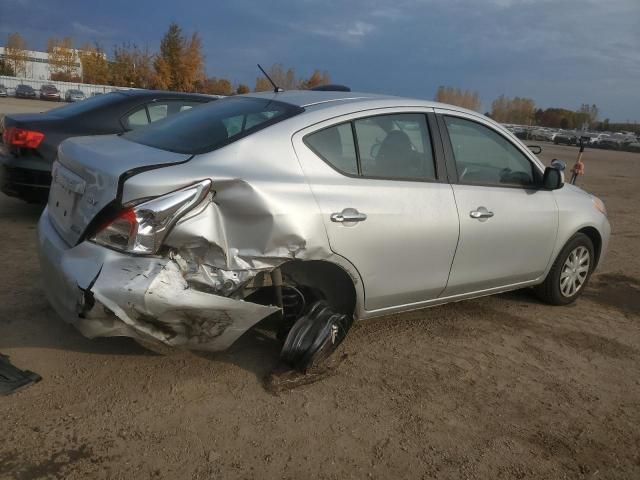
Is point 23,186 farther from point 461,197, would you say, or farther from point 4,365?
point 461,197

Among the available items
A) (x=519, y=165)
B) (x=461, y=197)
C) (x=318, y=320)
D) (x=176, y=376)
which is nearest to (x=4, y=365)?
(x=176, y=376)

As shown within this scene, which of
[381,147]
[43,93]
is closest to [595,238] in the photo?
[381,147]

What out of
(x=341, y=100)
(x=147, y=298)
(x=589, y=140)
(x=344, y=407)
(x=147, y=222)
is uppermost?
(x=341, y=100)

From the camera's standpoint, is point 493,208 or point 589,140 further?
point 589,140

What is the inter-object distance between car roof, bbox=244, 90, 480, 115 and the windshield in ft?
10.2

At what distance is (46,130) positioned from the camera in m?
5.91

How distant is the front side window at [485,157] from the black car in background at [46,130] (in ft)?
13.3

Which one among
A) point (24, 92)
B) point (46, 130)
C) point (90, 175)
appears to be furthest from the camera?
point (24, 92)

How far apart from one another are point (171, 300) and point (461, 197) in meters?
2.06

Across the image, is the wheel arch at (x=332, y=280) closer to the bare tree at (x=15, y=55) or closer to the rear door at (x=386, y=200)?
the rear door at (x=386, y=200)

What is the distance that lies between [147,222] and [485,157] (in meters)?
2.52

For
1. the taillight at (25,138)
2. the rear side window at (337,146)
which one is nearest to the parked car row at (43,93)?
the taillight at (25,138)

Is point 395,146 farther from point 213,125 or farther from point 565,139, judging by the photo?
point 565,139

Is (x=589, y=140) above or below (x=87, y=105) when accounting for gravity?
below
